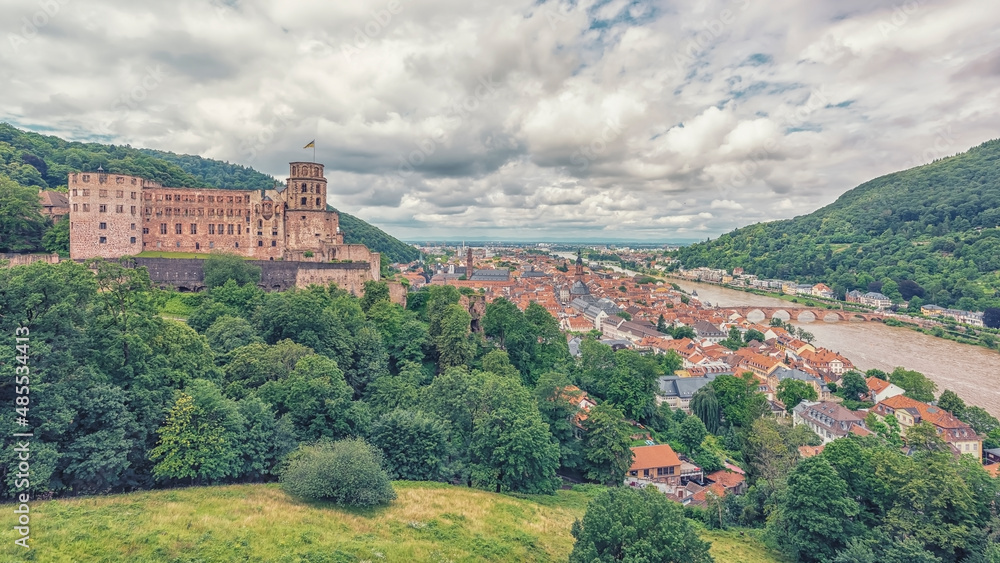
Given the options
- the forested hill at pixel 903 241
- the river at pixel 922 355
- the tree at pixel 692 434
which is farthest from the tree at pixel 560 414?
the forested hill at pixel 903 241

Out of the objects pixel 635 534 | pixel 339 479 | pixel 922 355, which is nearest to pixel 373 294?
pixel 339 479

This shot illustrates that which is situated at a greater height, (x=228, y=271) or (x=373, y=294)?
(x=228, y=271)

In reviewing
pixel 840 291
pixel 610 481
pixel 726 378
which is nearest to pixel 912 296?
pixel 840 291

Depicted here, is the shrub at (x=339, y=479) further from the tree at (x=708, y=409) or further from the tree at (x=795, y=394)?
the tree at (x=795, y=394)

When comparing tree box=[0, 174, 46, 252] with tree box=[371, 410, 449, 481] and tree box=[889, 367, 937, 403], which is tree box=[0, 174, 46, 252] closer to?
tree box=[371, 410, 449, 481]

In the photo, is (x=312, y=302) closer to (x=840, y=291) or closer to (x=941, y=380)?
(x=941, y=380)

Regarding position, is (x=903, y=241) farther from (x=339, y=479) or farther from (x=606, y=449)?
Answer: (x=339, y=479)
